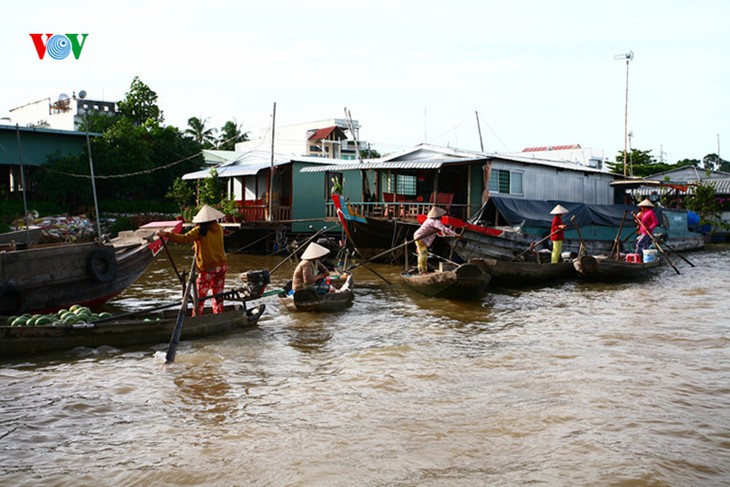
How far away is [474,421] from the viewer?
17.9 feet

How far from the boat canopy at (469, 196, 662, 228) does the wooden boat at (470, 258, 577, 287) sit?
8.70ft

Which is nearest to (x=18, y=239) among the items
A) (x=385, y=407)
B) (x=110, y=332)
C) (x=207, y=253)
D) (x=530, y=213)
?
(x=207, y=253)

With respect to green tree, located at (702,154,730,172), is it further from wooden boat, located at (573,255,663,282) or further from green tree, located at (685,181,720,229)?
wooden boat, located at (573,255,663,282)

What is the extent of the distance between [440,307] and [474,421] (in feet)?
19.5

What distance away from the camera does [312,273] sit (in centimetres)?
→ 1009

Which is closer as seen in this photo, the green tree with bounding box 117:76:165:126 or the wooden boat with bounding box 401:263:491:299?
the wooden boat with bounding box 401:263:491:299

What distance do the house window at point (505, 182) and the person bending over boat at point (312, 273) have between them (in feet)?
29.2

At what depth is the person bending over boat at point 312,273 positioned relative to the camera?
9761 millimetres

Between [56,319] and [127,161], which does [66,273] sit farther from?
[127,161]

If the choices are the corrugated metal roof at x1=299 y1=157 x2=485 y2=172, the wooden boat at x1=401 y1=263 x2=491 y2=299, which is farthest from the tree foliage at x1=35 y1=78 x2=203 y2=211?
the wooden boat at x1=401 y1=263 x2=491 y2=299

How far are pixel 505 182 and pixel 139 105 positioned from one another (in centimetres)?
2112

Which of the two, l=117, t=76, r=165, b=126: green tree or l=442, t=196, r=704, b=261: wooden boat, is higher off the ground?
l=117, t=76, r=165, b=126: green tree

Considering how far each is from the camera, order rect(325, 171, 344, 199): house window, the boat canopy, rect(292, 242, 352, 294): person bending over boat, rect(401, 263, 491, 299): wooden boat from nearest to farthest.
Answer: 1. rect(292, 242, 352, 294): person bending over boat
2. rect(401, 263, 491, 299): wooden boat
3. the boat canopy
4. rect(325, 171, 344, 199): house window

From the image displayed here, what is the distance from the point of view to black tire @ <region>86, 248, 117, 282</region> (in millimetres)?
10047
